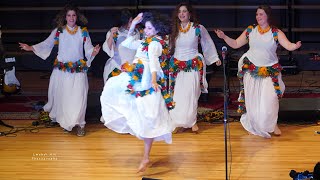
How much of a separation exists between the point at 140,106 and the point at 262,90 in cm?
188

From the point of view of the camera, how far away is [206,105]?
877 cm

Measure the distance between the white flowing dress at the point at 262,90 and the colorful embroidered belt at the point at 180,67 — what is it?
57 cm

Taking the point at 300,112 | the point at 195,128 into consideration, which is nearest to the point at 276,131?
the point at 300,112

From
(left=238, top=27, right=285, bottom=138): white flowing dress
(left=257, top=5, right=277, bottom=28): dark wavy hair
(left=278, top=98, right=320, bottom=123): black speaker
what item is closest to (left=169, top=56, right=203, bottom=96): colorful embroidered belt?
(left=238, top=27, right=285, bottom=138): white flowing dress

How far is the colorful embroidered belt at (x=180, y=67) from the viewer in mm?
7359

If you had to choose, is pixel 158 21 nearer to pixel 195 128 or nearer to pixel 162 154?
pixel 162 154

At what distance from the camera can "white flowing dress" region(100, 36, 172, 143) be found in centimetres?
581

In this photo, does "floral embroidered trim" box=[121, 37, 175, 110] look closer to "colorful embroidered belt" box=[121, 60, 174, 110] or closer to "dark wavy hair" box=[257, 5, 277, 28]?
"colorful embroidered belt" box=[121, 60, 174, 110]

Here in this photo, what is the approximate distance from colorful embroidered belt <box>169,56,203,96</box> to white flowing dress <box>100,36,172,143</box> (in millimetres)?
1384

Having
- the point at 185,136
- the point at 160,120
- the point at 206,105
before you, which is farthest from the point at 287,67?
the point at 160,120

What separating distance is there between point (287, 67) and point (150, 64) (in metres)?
5.59

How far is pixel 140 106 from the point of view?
583 centimetres

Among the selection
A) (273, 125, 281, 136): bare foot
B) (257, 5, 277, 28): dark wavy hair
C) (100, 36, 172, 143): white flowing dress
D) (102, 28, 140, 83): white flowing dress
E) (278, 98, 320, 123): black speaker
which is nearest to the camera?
(100, 36, 172, 143): white flowing dress

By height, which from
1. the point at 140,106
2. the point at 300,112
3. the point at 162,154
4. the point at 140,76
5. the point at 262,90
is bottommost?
the point at 162,154
